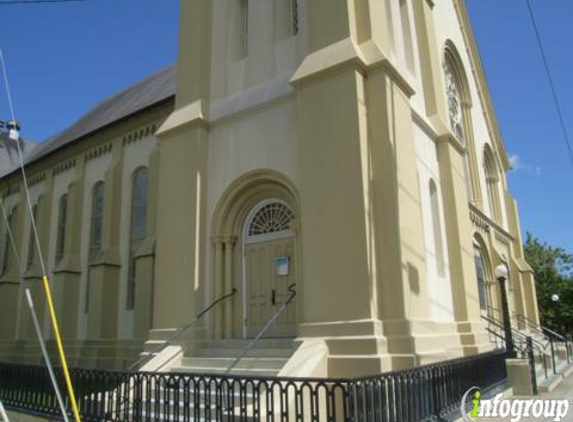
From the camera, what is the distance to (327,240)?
9.63 m

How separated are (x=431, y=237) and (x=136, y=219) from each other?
11392mm

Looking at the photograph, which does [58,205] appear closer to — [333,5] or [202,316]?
[202,316]

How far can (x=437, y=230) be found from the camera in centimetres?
1291

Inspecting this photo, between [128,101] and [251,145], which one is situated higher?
[128,101]

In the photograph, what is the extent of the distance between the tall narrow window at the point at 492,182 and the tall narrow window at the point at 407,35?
33.5 ft

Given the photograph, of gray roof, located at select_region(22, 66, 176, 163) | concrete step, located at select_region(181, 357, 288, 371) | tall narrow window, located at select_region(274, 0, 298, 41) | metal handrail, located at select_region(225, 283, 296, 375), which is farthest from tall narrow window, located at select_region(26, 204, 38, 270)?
metal handrail, located at select_region(225, 283, 296, 375)

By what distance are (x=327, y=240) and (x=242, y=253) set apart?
3.13 meters

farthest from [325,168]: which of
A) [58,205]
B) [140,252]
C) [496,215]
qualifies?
[58,205]

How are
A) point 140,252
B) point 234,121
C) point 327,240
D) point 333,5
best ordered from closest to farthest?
point 327,240, point 333,5, point 234,121, point 140,252

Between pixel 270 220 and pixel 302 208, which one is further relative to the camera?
pixel 270 220

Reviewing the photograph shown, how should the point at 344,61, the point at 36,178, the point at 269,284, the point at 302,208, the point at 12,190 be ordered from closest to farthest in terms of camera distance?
the point at 344,61
the point at 302,208
the point at 269,284
the point at 36,178
the point at 12,190

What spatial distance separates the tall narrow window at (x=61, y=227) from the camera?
876 inches

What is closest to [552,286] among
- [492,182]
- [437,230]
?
[492,182]

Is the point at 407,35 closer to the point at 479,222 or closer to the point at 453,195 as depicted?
the point at 453,195
